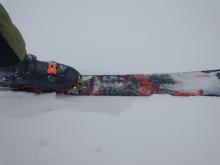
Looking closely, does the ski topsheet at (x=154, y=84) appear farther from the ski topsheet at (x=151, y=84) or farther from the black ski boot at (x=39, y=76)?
the black ski boot at (x=39, y=76)

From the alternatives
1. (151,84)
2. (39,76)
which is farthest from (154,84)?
(39,76)

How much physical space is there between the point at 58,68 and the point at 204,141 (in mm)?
759

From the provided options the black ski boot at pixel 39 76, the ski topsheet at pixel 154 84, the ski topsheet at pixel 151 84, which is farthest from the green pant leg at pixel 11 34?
the ski topsheet at pixel 154 84

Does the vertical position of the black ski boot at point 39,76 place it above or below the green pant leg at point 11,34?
below

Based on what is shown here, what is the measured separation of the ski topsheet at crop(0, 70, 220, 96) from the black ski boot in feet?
0.18

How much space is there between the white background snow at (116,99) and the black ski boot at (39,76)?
59mm

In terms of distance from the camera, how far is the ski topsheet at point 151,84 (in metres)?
1.57

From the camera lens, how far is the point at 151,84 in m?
1.63

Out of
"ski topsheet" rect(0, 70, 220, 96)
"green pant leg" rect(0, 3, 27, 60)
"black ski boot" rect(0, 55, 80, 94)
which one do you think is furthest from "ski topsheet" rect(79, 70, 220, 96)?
"green pant leg" rect(0, 3, 27, 60)

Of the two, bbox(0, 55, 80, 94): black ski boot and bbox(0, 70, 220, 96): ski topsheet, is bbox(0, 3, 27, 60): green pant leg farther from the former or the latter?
bbox(0, 70, 220, 96): ski topsheet

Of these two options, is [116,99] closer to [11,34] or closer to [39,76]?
[39,76]

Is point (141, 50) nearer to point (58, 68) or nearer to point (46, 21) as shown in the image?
point (58, 68)

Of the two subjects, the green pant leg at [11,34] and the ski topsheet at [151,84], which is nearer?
the green pant leg at [11,34]

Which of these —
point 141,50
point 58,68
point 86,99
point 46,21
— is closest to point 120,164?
point 86,99
